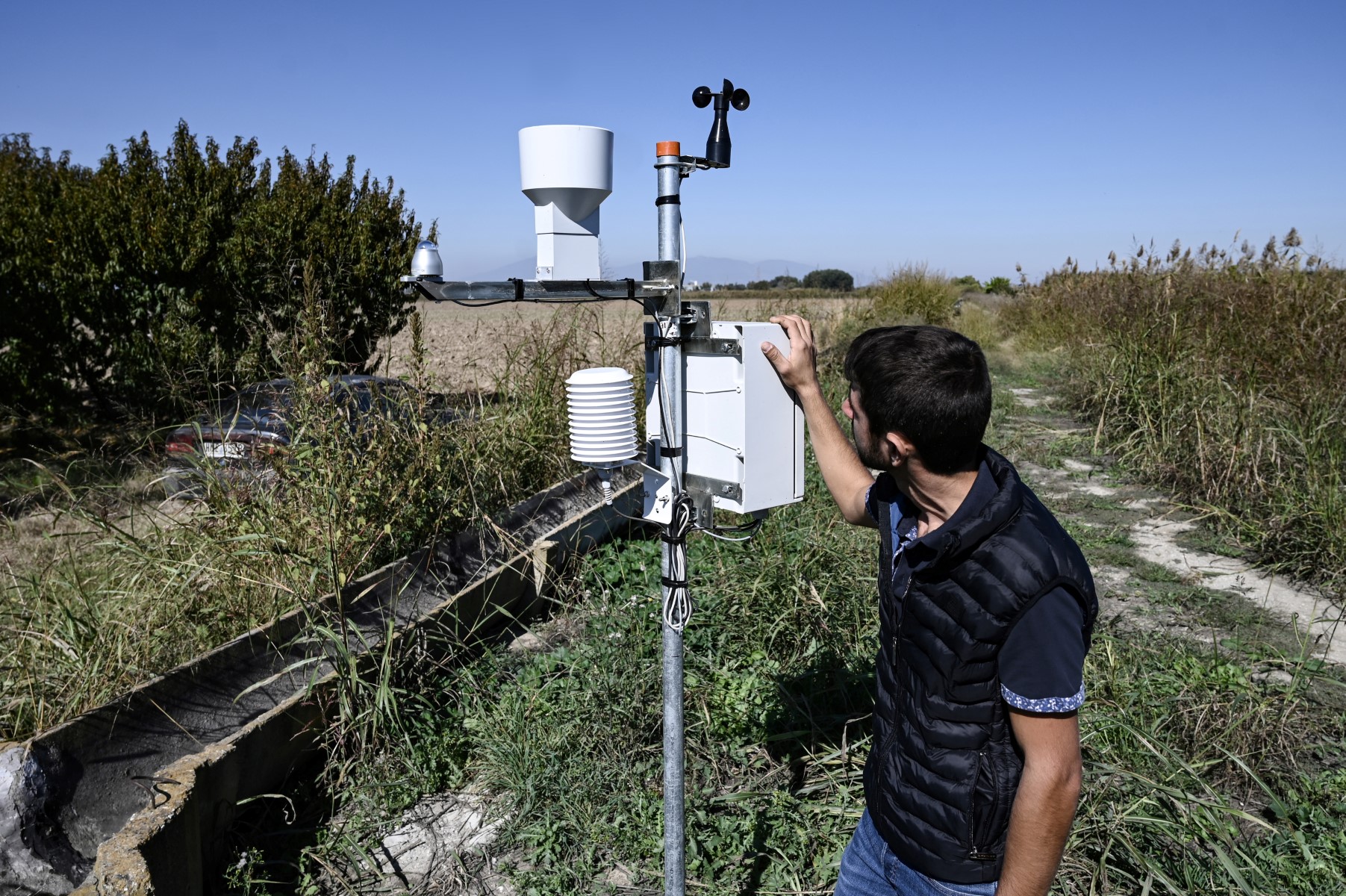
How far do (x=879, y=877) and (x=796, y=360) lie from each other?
122 cm

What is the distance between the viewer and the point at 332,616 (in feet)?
10.8

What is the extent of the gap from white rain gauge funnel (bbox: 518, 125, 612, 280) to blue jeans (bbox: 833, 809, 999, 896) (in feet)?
4.79

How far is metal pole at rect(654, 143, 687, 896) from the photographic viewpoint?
1854mm

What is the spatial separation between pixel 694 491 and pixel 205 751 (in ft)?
5.83

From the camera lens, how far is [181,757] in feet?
9.13

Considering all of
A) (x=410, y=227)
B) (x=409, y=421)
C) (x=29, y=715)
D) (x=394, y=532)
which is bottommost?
(x=29, y=715)

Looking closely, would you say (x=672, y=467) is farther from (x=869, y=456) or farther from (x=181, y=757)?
(x=181, y=757)

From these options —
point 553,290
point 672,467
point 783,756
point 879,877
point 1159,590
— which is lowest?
point 783,756

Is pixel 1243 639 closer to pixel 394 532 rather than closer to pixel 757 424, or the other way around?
pixel 757 424

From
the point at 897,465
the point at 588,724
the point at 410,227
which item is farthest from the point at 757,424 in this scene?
the point at 410,227


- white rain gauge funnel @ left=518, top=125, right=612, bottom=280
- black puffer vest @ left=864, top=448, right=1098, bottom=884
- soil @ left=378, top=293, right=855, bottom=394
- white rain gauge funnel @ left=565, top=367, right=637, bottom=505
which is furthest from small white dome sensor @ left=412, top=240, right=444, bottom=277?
soil @ left=378, top=293, right=855, bottom=394

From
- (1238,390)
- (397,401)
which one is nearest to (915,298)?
(1238,390)

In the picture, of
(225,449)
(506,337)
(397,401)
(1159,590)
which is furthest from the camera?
(506,337)

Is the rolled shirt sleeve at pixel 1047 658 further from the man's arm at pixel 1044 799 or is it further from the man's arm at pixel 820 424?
the man's arm at pixel 820 424
